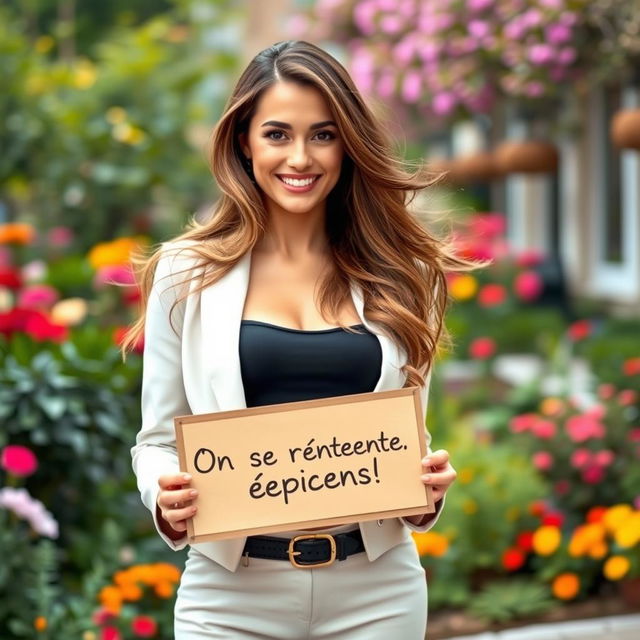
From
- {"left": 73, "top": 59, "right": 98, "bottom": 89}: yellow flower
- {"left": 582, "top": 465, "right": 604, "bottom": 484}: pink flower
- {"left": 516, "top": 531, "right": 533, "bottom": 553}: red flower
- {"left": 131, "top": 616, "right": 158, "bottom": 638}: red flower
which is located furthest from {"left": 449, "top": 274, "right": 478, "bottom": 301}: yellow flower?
{"left": 73, "top": 59, "right": 98, "bottom": 89}: yellow flower

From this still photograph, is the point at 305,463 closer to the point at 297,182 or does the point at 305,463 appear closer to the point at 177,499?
the point at 177,499

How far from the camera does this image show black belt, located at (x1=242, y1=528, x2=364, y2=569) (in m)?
2.01

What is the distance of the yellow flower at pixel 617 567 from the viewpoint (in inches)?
158

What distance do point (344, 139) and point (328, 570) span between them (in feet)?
2.65

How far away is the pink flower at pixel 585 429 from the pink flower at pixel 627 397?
0.20 m

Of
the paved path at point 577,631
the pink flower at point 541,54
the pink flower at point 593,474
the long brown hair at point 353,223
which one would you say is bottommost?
the paved path at point 577,631

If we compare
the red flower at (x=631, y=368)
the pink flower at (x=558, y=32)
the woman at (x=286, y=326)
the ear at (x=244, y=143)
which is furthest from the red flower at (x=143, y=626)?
the pink flower at (x=558, y=32)

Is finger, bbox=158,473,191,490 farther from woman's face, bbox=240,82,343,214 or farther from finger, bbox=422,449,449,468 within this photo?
woman's face, bbox=240,82,343,214

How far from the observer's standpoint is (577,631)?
410cm

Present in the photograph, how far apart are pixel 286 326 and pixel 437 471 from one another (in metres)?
0.39

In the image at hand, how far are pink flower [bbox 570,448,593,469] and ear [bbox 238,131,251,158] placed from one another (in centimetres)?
271

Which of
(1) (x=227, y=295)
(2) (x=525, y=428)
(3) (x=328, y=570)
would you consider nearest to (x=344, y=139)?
(1) (x=227, y=295)

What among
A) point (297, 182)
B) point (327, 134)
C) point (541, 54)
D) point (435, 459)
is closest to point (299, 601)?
point (435, 459)

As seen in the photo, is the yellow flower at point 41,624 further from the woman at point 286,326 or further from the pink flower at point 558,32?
the pink flower at point 558,32
